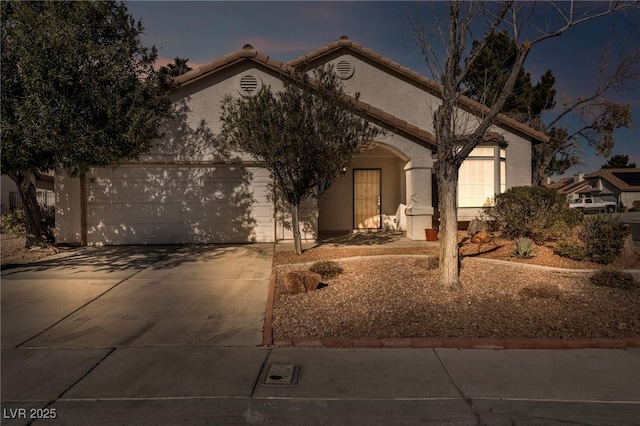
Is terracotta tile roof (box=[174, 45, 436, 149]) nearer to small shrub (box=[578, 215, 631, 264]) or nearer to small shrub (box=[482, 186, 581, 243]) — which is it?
small shrub (box=[482, 186, 581, 243])

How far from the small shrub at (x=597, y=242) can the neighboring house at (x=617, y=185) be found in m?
47.2

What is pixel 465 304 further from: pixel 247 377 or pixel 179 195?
pixel 179 195

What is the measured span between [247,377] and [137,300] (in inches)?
149

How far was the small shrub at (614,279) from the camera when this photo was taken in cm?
768

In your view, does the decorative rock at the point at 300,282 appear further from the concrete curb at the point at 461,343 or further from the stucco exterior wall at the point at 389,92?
the stucco exterior wall at the point at 389,92

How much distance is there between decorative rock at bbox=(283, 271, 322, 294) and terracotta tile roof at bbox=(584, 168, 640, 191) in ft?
172

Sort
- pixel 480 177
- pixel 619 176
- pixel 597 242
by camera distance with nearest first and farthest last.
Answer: pixel 597 242, pixel 480 177, pixel 619 176

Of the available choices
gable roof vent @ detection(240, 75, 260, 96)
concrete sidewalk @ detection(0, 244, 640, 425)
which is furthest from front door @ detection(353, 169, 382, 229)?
concrete sidewalk @ detection(0, 244, 640, 425)

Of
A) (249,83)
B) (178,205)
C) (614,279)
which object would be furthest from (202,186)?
(614,279)

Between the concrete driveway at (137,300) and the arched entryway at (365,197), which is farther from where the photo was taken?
the arched entryway at (365,197)

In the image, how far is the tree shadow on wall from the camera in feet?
43.6

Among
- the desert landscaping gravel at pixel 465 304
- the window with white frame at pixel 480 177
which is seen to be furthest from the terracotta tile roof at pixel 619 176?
the desert landscaping gravel at pixel 465 304

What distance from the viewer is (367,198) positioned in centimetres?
1648

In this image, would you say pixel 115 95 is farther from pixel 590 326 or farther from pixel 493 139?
pixel 493 139
